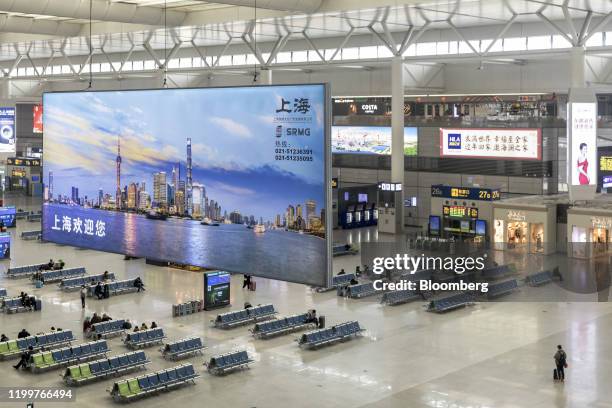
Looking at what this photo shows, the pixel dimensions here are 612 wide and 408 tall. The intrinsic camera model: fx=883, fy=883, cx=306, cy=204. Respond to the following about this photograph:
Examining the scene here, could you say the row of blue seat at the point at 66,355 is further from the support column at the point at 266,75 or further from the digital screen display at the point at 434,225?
the support column at the point at 266,75

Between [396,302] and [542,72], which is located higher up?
[542,72]

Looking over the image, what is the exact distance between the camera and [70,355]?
22.3 metres

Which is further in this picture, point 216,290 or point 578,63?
point 578,63

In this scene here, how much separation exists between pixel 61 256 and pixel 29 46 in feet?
53.1

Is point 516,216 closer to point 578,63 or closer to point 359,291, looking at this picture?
point 578,63

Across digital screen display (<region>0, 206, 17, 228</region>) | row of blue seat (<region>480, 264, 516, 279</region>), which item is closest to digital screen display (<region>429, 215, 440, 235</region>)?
row of blue seat (<region>480, 264, 516, 279</region>)

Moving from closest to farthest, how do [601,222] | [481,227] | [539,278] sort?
[539,278] → [601,222] → [481,227]

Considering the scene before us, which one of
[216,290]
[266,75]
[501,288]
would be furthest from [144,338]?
[266,75]

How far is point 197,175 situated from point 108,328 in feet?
42.1

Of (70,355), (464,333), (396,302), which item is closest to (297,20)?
(396,302)

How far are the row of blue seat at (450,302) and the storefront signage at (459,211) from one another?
1331 cm

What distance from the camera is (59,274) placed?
33688 millimetres

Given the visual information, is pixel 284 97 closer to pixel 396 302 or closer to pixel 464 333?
pixel 464 333

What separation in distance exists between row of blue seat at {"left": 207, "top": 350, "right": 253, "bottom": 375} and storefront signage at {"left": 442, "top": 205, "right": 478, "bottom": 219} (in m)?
23.0
